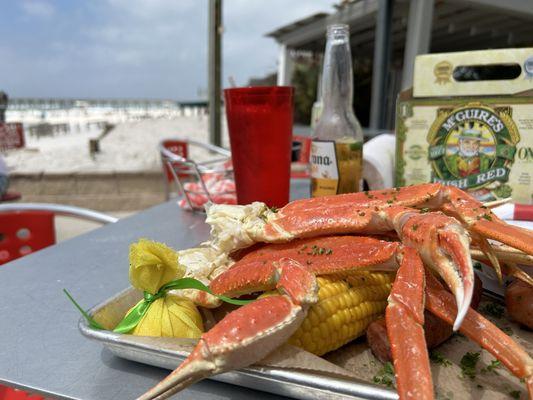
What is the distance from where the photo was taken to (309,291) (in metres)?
0.43

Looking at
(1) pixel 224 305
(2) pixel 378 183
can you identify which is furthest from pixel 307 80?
(1) pixel 224 305

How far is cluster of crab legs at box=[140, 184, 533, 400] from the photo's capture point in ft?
1.24

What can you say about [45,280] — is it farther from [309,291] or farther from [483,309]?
[483,309]

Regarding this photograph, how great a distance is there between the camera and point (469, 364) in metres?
0.48

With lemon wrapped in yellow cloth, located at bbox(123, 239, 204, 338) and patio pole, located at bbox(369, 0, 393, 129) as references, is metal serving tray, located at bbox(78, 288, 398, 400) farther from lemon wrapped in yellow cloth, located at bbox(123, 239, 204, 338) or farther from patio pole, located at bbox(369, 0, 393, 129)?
patio pole, located at bbox(369, 0, 393, 129)

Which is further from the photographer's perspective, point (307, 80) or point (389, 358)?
point (307, 80)

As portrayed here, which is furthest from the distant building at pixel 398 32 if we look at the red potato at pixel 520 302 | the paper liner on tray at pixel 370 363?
the paper liner on tray at pixel 370 363

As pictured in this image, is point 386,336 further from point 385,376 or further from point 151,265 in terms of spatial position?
point 151,265

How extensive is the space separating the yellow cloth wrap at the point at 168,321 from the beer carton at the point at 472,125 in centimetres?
71

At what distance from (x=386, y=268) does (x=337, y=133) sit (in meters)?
0.62

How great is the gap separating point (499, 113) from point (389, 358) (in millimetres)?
673

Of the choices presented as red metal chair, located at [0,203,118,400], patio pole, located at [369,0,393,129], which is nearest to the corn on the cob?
red metal chair, located at [0,203,118,400]

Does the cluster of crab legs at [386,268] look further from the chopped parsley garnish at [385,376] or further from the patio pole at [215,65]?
the patio pole at [215,65]

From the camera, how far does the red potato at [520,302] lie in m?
0.54
